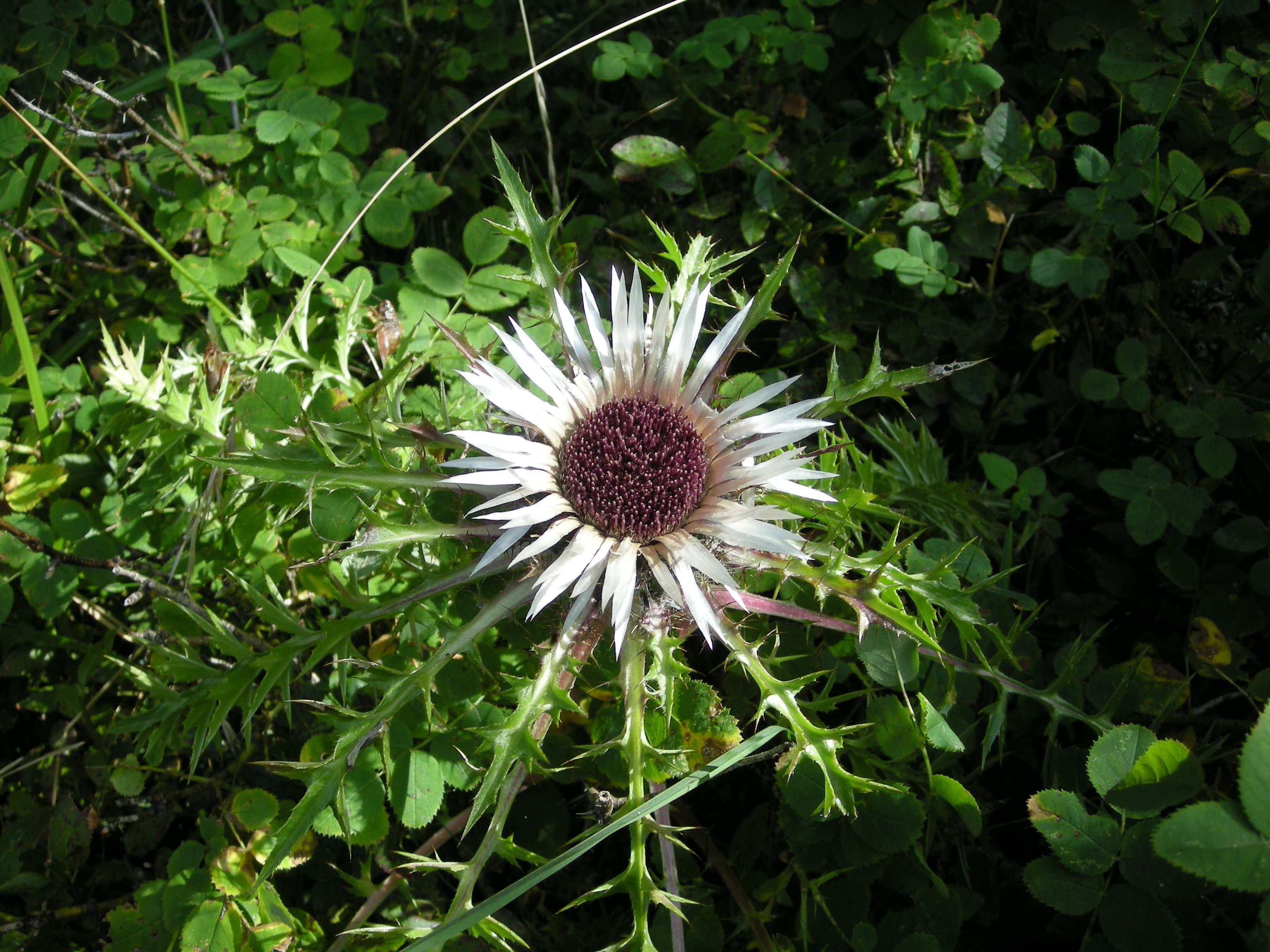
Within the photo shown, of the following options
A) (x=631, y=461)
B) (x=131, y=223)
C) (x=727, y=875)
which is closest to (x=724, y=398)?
(x=631, y=461)

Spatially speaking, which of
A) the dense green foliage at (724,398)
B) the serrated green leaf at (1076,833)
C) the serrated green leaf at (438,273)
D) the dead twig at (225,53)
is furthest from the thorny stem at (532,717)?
the dead twig at (225,53)

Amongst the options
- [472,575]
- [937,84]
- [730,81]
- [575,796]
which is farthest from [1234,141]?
[575,796]

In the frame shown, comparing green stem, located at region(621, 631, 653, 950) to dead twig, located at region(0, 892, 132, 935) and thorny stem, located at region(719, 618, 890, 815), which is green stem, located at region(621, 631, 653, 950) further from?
dead twig, located at region(0, 892, 132, 935)

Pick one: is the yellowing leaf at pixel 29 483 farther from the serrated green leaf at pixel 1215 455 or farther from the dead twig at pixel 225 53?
the serrated green leaf at pixel 1215 455

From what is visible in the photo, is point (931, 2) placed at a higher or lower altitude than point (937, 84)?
higher

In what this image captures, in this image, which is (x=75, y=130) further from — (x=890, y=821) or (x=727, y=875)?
(x=890, y=821)

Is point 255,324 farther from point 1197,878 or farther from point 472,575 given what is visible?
point 1197,878
